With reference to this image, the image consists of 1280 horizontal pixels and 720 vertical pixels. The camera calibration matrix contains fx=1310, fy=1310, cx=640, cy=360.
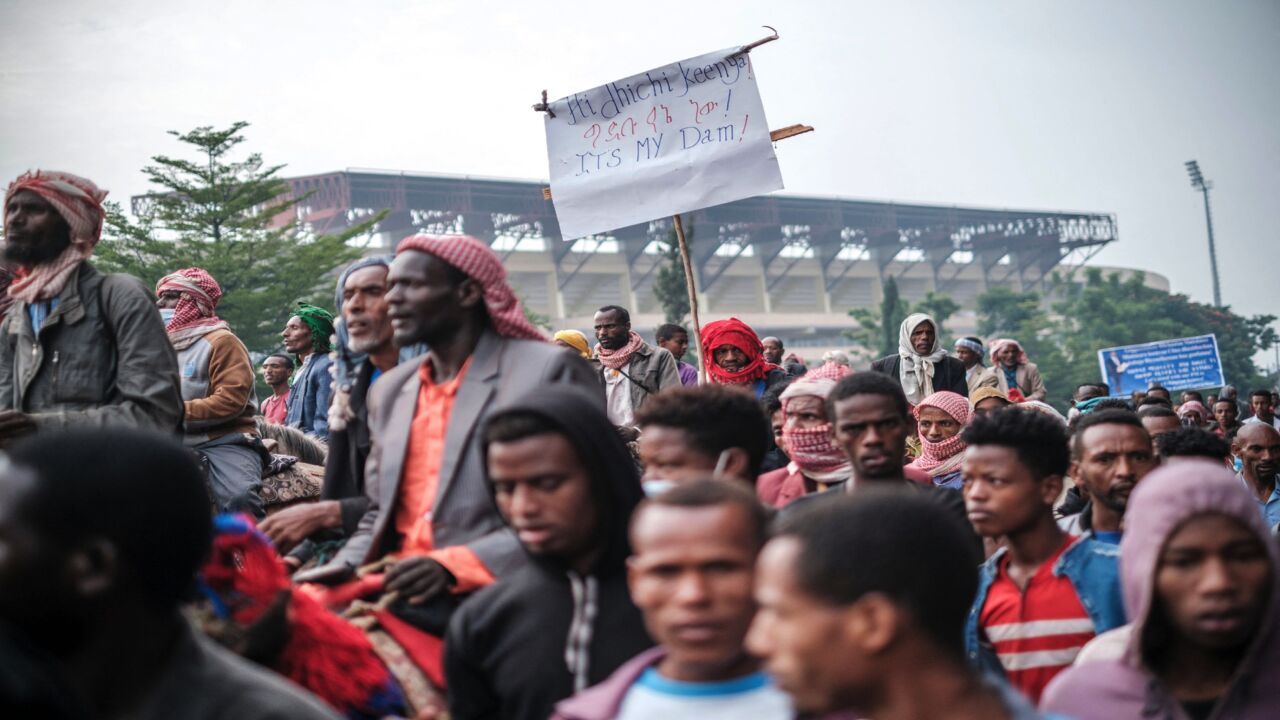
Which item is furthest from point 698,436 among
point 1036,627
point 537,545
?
point 1036,627

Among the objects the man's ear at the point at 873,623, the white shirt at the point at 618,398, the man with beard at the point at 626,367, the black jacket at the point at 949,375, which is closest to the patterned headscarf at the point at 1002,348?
the black jacket at the point at 949,375

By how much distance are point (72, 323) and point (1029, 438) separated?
342cm

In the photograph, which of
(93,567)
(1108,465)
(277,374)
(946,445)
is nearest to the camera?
(93,567)

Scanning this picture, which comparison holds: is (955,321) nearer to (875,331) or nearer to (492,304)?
(875,331)

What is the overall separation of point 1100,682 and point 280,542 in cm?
260

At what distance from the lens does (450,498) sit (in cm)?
403

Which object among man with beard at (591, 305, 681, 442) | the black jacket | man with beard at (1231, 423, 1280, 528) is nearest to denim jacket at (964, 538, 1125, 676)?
man with beard at (1231, 423, 1280, 528)

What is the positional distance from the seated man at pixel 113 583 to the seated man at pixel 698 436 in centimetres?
Answer: 203

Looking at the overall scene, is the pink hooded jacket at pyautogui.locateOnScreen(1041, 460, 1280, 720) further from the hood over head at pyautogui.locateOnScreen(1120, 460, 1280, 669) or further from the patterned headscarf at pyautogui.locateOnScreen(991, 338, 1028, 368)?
the patterned headscarf at pyautogui.locateOnScreen(991, 338, 1028, 368)

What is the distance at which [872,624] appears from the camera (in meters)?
2.36

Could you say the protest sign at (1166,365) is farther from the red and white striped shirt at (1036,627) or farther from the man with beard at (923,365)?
the red and white striped shirt at (1036,627)

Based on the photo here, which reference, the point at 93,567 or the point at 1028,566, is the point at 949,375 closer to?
the point at 1028,566

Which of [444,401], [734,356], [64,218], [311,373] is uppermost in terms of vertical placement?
[64,218]

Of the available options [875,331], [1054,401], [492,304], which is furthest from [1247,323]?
[492,304]
